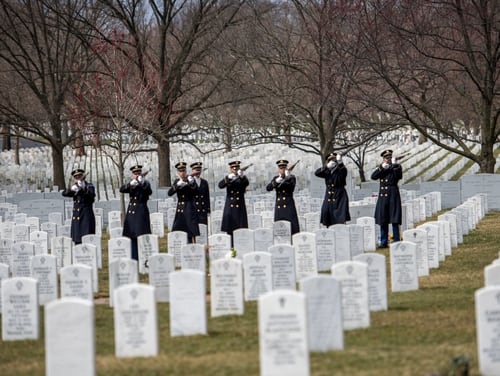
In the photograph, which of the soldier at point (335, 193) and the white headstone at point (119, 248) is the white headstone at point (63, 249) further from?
the soldier at point (335, 193)

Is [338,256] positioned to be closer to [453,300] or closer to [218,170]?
[453,300]

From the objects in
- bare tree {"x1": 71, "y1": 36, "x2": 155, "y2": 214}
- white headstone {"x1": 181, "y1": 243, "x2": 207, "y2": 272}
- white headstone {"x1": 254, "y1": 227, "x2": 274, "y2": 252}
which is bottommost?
white headstone {"x1": 181, "y1": 243, "x2": 207, "y2": 272}

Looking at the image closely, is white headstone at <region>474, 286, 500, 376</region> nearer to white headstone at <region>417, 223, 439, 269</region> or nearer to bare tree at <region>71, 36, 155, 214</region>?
white headstone at <region>417, 223, 439, 269</region>

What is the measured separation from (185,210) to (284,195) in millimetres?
1685

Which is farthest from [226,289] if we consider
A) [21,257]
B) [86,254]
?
[21,257]

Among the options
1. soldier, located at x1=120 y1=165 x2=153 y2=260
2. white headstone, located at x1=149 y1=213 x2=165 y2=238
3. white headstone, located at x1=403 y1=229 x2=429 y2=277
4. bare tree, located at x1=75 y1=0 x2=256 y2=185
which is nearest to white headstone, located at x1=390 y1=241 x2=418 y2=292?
white headstone, located at x1=403 y1=229 x2=429 y2=277

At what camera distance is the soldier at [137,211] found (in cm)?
1806

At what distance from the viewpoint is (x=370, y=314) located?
11750 mm

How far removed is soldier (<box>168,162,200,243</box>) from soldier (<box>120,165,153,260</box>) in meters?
0.68

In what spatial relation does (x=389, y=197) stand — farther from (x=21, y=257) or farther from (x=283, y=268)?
Answer: (x=21, y=257)

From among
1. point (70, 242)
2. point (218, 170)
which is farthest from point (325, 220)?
point (218, 170)

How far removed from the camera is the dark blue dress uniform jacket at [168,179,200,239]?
741 inches

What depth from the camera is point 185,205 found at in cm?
1892

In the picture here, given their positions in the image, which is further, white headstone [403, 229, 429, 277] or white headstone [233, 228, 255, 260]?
white headstone [233, 228, 255, 260]
